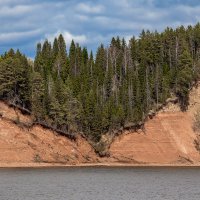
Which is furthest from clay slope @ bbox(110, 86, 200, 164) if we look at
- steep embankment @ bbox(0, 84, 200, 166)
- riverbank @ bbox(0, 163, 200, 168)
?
riverbank @ bbox(0, 163, 200, 168)

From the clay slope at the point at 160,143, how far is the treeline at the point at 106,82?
320 centimetres

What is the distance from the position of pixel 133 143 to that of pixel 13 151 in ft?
84.7

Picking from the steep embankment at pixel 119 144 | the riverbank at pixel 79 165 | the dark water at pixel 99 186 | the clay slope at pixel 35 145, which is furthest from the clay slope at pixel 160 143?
the dark water at pixel 99 186

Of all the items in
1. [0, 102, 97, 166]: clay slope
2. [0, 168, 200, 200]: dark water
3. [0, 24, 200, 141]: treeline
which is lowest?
[0, 168, 200, 200]: dark water

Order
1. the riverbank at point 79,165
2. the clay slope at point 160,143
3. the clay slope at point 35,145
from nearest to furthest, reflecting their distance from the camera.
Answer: the riverbank at point 79,165 < the clay slope at point 35,145 < the clay slope at point 160,143

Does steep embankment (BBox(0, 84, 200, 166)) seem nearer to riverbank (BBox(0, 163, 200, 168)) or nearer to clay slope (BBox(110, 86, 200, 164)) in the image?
clay slope (BBox(110, 86, 200, 164))

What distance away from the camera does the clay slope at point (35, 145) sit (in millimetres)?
103062

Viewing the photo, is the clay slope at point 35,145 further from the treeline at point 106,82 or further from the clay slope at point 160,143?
the clay slope at point 160,143

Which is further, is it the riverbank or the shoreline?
the shoreline

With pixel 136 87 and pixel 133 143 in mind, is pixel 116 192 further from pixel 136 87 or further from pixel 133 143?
pixel 136 87

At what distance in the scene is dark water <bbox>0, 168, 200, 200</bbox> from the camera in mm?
55031

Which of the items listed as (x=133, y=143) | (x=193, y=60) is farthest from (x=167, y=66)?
(x=133, y=143)

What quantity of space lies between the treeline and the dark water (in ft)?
101

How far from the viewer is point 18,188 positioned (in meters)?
62.1
